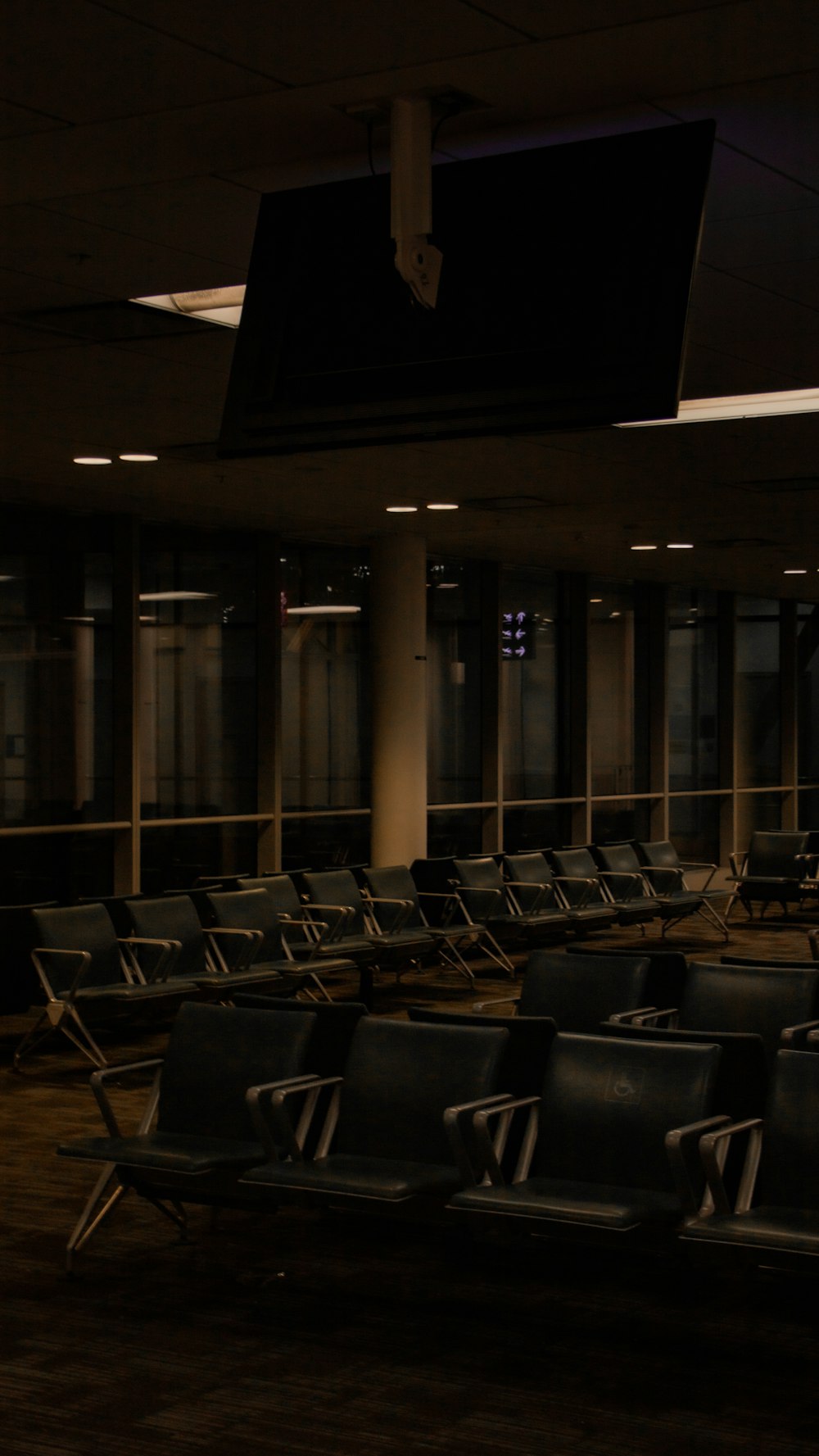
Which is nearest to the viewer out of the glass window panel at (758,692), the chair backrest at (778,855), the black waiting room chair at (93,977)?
the black waiting room chair at (93,977)

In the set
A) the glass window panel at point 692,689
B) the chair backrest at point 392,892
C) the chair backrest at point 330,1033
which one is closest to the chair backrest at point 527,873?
the chair backrest at point 392,892

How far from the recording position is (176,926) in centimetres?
1008

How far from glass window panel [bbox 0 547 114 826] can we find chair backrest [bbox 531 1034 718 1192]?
7.11 metres

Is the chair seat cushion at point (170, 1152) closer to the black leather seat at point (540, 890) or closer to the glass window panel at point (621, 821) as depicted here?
the black leather seat at point (540, 890)

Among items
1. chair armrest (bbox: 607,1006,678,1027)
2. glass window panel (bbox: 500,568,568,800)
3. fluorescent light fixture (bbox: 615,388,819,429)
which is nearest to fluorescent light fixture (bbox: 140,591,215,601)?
glass window panel (bbox: 500,568,568,800)

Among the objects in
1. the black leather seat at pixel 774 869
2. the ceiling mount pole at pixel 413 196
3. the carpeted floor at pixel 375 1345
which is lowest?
the carpeted floor at pixel 375 1345

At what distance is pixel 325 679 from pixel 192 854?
85.6 inches

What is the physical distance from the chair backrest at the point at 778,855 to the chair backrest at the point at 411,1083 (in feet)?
40.1

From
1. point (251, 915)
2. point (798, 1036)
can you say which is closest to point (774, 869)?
point (251, 915)

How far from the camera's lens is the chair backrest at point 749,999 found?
6.50 m

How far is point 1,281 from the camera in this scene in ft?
19.9

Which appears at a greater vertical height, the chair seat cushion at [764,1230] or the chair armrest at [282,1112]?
the chair armrest at [282,1112]

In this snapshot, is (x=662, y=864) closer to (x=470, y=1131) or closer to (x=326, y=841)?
(x=326, y=841)

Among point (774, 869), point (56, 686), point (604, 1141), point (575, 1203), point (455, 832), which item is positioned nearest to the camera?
point (575, 1203)
